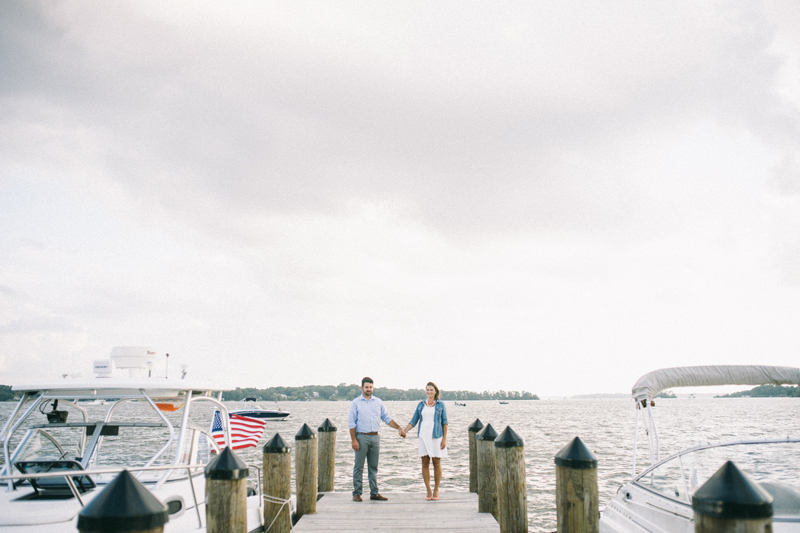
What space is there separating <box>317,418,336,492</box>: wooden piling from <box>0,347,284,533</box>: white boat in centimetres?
193

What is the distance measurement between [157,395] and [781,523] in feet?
26.9

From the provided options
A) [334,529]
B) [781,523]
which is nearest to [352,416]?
[334,529]

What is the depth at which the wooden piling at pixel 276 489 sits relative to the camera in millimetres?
6852

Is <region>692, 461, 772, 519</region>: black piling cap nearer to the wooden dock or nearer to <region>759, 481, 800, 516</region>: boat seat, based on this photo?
<region>759, 481, 800, 516</region>: boat seat

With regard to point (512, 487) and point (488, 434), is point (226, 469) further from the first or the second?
point (488, 434)

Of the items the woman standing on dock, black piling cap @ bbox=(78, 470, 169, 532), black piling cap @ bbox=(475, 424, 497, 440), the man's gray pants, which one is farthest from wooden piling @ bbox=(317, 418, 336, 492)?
black piling cap @ bbox=(78, 470, 169, 532)

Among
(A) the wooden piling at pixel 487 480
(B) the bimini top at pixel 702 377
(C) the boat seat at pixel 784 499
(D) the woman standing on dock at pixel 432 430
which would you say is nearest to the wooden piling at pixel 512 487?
(A) the wooden piling at pixel 487 480

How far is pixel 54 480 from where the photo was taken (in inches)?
251

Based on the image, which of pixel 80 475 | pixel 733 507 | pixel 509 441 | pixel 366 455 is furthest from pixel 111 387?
pixel 733 507

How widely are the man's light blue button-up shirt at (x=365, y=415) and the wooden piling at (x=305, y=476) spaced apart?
0.86m

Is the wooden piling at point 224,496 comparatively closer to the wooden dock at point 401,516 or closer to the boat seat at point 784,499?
the wooden dock at point 401,516

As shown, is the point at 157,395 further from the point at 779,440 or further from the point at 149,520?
the point at 779,440

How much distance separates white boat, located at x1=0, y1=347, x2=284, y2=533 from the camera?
590cm

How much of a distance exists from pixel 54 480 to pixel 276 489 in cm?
280
